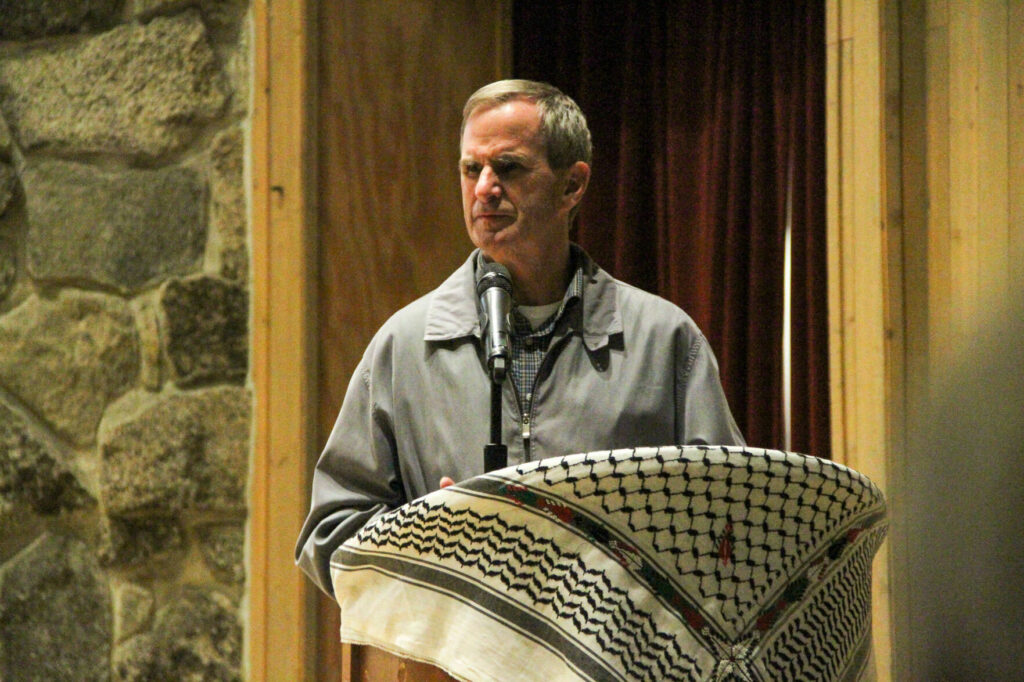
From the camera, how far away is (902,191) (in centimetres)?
234

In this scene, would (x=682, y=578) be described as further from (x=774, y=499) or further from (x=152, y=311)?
(x=152, y=311)

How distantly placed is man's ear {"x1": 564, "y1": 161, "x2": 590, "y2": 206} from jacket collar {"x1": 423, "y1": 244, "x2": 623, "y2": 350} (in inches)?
6.3

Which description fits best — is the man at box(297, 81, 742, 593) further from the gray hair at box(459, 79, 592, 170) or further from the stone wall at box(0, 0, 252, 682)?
the stone wall at box(0, 0, 252, 682)

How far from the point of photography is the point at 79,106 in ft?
10.1

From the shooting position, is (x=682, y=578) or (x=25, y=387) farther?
(x=25, y=387)

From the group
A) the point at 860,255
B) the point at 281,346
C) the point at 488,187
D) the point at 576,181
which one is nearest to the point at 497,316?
the point at 488,187

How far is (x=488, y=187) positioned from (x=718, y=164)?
1.18 metres

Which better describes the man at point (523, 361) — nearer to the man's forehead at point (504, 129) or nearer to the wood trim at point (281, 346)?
the man's forehead at point (504, 129)

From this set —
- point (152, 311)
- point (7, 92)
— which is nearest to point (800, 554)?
point (152, 311)

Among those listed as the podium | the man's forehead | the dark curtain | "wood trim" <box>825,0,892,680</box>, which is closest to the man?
the man's forehead

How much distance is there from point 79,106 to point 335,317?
0.94 meters

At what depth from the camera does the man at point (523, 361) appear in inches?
74.5

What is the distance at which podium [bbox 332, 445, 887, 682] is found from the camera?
41.1 inches

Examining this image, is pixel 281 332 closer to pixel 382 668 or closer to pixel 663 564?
pixel 382 668
